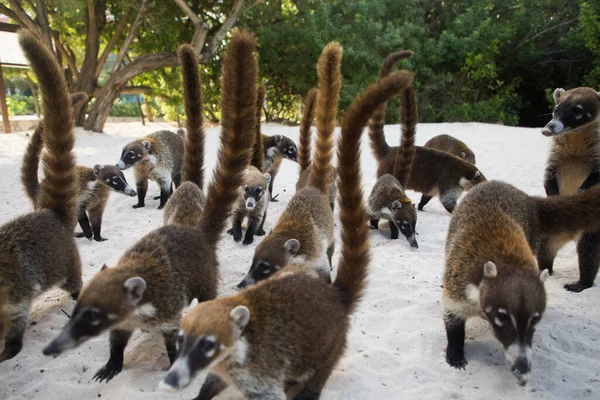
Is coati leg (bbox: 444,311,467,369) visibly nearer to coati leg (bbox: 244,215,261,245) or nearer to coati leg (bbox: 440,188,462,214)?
coati leg (bbox: 244,215,261,245)

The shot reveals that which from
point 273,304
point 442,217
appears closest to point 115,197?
point 442,217

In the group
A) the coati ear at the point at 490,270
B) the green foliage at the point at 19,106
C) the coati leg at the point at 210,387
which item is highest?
the green foliage at the point at 19,106

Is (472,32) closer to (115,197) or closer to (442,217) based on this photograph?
(442,217)

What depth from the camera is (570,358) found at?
2816mm

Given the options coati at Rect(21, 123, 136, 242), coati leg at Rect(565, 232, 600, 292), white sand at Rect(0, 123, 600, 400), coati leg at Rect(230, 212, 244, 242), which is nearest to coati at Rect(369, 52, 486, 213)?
white sand at Rect(0, 123, 600, 400)

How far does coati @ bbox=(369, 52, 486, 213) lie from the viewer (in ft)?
20.6

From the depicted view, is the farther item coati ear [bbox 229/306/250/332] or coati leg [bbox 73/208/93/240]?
coati leg [bbox 73/208/93/240]

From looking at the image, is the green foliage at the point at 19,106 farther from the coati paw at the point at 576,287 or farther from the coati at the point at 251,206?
the coati paw at the point at 576,287

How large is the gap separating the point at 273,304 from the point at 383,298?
4.90ft

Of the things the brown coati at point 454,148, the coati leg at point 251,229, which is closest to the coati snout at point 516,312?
the coati leg at point 251,229

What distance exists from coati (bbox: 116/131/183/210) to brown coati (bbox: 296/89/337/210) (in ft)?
6.96

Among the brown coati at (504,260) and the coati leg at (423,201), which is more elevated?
the brown coati at (504,260)

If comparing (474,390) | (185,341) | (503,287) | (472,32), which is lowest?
(474,390)

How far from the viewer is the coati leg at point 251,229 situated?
5.04 metres
